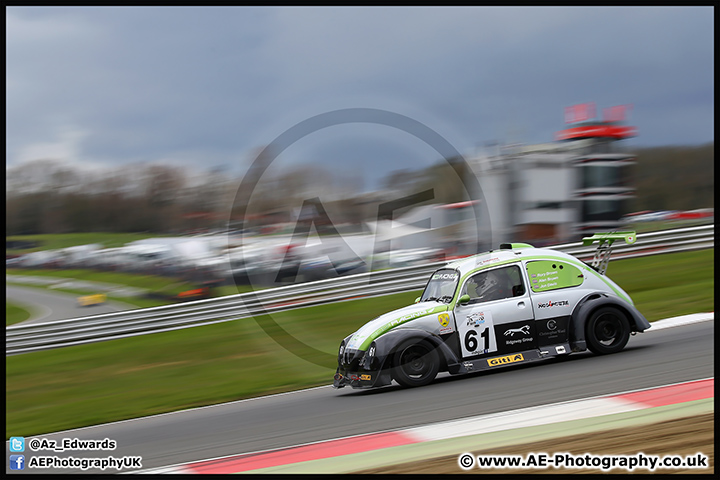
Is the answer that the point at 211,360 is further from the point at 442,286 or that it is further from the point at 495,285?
the point at 495,285

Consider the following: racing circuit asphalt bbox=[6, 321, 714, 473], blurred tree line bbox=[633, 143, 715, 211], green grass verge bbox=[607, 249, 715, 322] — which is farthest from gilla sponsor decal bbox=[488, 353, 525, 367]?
blurred tree line bbox=[633, 143, 715, 211]

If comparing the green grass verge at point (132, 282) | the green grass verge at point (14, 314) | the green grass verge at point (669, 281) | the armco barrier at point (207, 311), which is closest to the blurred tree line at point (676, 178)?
the green grass verge at point (669, 281)

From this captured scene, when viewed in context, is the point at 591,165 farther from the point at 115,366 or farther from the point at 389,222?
the point at 115,366

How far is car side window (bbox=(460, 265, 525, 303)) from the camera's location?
7.54m

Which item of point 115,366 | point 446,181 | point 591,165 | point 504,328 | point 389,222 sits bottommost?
point 115,366

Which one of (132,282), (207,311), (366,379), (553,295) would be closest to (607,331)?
(553,295)

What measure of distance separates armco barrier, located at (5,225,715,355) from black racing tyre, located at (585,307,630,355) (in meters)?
8.47

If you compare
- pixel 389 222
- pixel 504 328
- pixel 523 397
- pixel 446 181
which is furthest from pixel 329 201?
pixel 523 397

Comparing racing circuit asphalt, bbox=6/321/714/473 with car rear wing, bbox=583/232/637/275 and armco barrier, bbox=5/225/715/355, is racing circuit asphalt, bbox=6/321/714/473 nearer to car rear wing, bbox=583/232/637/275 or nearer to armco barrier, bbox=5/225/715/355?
car rear wing, bbox=583/232/637/275

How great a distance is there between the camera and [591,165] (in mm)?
26828

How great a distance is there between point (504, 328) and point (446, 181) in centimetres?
1268

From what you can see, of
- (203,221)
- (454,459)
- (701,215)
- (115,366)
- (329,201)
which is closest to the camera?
(454,459)

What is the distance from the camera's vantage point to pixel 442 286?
793 cm

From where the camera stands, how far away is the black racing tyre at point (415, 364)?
287 inches
